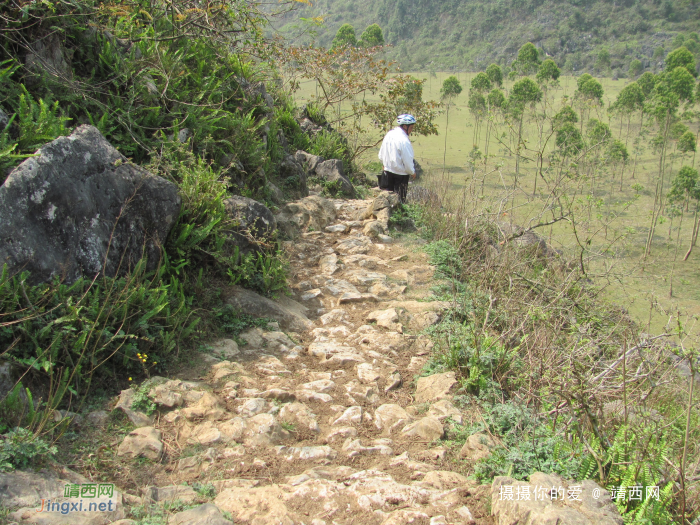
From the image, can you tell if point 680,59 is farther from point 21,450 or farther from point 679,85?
point 21,450

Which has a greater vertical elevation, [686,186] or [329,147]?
[329,147]

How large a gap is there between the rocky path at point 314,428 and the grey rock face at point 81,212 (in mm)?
982

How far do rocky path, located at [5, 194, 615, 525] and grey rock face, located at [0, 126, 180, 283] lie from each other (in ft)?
3.22

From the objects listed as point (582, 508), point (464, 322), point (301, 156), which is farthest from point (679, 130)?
point (582, 508)

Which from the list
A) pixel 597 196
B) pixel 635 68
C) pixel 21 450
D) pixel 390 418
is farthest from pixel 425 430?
pixel 635 68

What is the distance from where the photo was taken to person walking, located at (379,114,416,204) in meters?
7.20

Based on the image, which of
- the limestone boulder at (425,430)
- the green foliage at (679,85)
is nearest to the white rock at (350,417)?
the limestone boulder at (425,430)

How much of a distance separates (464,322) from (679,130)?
3587 cm

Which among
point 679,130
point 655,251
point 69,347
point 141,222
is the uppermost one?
point 679,130

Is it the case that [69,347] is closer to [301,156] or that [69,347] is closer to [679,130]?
[301,156]

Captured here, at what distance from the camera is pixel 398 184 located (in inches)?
314

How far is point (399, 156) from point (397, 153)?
9 centimetres

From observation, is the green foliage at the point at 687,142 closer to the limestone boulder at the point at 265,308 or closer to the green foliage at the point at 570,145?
the green foliage at the point at 570,145

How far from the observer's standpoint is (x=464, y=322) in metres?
4.47
